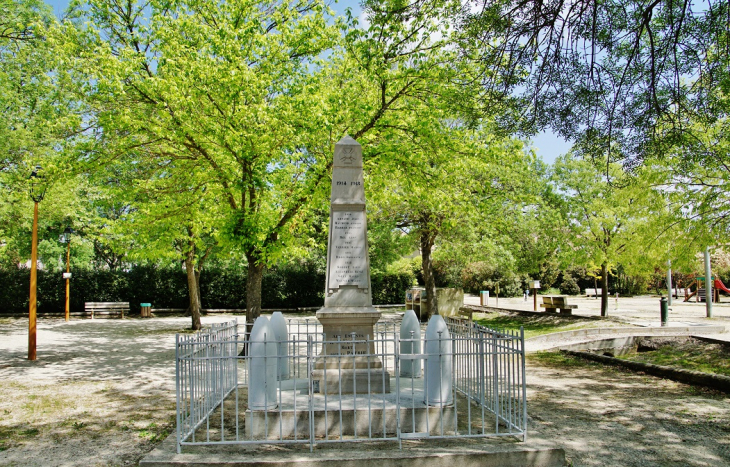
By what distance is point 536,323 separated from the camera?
20406mm

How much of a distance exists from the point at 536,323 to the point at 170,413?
16085 millimetres

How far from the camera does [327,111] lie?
1079 cm

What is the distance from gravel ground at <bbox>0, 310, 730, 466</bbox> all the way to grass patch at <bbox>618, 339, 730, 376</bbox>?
1.42 metres

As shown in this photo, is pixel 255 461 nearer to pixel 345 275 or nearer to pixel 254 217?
pixel 345 275

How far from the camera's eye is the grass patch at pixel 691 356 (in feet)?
34.4

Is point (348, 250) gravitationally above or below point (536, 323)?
above

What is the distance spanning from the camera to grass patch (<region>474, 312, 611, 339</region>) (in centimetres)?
1797

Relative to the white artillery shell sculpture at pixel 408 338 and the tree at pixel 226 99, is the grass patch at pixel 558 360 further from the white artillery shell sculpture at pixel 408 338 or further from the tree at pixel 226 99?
the tree at pixel 226 99

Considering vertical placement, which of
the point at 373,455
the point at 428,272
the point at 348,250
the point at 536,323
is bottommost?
the point at 536,323

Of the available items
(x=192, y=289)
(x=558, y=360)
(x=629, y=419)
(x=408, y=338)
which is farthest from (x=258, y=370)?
(x=192, y=289)

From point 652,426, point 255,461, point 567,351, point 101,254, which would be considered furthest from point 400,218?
point 101,254

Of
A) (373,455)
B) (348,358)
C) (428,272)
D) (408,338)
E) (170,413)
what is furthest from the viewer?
(428,272)

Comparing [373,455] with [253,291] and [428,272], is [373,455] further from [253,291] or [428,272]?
[428,272]

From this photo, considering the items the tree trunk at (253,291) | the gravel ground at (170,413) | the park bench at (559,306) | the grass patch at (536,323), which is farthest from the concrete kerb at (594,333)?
the tree trunk at (253,291)
